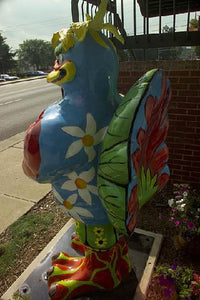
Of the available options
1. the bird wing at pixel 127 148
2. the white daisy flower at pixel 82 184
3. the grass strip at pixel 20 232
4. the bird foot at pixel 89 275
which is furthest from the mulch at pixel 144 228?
the bird wing at pixel 127 148

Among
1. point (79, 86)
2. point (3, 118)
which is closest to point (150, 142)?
point (79, 86)

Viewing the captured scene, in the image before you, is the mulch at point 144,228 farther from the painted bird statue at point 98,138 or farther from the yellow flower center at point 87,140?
the yellow flower center at point 87,140

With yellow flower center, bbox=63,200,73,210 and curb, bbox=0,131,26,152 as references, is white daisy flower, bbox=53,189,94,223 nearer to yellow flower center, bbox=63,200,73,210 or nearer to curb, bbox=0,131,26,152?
yellow flower center, bbox=63,200,73,210

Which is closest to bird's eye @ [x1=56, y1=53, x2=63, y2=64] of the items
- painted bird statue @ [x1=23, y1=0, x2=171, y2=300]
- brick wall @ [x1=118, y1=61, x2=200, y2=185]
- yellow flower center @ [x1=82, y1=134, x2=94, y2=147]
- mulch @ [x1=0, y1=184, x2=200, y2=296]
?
painted bird statue @ [x1=23, y1=0, x2=171, y2=300]

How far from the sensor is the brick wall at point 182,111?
11.3 ft

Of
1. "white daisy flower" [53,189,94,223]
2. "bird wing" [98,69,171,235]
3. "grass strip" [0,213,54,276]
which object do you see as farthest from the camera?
"grass strip" [0,213,54,276]

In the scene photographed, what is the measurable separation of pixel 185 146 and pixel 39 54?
7318 centimetres

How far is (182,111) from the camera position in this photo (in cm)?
361

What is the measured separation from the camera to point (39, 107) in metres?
12.0

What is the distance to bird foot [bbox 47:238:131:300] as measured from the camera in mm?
2109

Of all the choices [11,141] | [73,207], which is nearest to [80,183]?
[73,207]

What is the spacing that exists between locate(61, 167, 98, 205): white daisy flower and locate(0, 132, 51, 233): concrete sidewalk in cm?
194

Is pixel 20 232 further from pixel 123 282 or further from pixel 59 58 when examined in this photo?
pixel 59 58

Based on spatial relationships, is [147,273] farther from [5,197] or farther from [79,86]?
[5,197]
